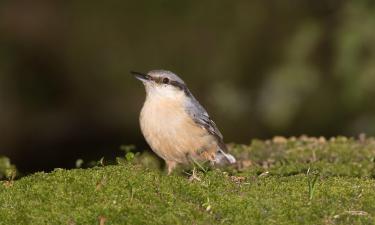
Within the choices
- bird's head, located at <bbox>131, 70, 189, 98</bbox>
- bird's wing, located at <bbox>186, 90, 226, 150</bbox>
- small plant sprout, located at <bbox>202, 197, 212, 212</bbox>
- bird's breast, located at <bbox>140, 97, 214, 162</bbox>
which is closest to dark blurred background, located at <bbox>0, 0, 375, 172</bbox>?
bird's head, located at <bbox>131, 70, 189, 98</bbox>

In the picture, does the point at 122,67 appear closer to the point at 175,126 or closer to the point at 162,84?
the point at 162,84

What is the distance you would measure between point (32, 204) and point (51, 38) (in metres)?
10.4

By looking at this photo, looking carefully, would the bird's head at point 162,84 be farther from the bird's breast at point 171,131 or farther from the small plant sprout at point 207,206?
the small plant sprout at point 207,206

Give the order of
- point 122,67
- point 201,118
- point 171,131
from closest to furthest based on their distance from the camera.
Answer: point 171,131 < point 201,118 < point 122,67

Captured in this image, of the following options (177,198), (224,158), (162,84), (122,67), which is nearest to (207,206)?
(177,198)

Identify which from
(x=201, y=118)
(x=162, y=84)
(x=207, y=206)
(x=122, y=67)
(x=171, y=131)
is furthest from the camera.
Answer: (x=122, y=67)

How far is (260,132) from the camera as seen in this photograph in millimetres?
13445

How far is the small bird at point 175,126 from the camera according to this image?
6887mm

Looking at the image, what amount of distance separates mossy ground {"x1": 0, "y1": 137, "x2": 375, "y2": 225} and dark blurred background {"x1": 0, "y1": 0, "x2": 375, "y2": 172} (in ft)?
20.1

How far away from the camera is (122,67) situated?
564 inches

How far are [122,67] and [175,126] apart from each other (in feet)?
24.6

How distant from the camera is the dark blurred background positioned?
1235 cm

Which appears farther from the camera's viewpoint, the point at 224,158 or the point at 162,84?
the point at 162,84

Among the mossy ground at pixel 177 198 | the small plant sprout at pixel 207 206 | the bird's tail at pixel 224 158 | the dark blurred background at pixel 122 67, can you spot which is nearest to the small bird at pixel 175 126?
the bird's tail at pixel 224 158
